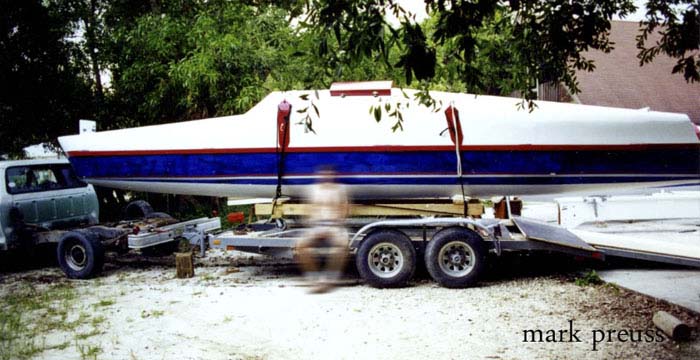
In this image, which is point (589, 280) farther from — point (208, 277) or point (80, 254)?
point (80, 254)

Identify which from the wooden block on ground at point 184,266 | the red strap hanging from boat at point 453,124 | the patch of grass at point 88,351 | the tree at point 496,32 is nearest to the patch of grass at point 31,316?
the patch of grass at point 88,351

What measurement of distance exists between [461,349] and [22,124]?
36.4 ft

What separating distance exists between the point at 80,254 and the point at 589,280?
6.82 m

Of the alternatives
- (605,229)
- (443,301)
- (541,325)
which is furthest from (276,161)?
(605,229)

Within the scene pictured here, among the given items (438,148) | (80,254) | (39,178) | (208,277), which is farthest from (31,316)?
(438,148)

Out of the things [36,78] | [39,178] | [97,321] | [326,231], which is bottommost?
[97,321]

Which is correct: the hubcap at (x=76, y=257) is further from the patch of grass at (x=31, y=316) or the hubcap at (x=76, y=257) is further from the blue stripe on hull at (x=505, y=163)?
the blue stripe on hull at (x=505, y=163)

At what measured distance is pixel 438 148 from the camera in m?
7.68

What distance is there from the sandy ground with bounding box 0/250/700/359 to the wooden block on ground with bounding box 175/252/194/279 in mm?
147

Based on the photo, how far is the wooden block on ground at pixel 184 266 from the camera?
8.02m

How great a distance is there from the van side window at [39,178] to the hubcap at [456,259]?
6075 millimetres

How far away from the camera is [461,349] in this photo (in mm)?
4941

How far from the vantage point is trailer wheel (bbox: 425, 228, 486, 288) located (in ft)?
22.6

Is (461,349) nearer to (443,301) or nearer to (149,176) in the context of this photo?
(443,301)
